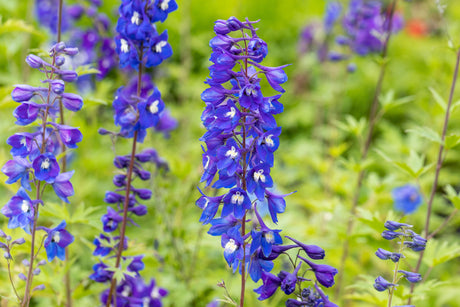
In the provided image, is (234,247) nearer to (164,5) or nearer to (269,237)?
(269,237)

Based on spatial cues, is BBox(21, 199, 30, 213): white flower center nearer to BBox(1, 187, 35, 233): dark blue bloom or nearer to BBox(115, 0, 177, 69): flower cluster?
BBox(1, 187, 35, 233): dark blue bloom

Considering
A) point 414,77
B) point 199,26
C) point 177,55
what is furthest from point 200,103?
point 414,77

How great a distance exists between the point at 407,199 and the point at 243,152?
3.13m

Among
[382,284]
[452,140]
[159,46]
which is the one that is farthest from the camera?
[452,140]

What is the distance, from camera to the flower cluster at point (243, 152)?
1.86 meters

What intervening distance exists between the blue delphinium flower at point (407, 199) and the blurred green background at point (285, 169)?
0.11 metres

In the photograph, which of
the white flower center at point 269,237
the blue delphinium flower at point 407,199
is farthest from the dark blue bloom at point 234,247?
the blue delphinium flower at point 407,199

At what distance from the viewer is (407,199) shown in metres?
4.56

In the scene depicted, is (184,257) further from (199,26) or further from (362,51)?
(199,26)

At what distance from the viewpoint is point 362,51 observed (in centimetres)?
507

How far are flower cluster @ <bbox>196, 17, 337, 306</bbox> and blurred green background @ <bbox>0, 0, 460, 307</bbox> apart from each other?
32cm

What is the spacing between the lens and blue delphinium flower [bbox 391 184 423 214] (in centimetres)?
450

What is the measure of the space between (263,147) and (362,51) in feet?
11.7

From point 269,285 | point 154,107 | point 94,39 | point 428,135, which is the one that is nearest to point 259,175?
point 269,285
